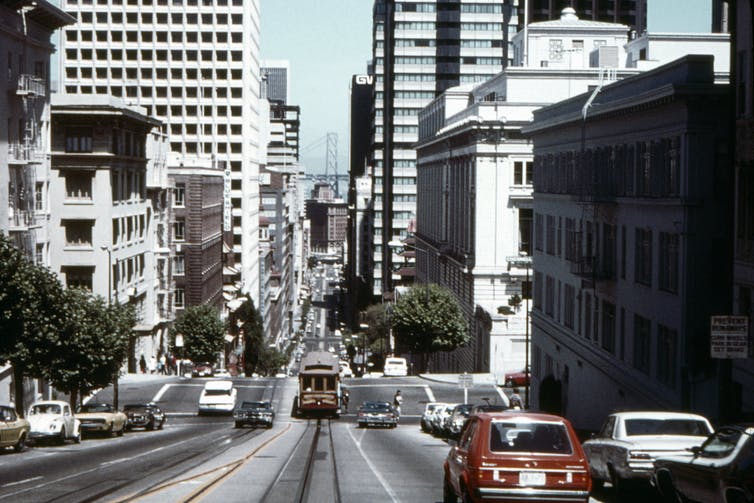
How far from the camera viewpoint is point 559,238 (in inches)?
2576

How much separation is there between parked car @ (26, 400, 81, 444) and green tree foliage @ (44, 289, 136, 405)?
631 cm

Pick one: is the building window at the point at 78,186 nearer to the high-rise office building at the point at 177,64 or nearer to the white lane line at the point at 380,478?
the white lane line at the point at 380,478

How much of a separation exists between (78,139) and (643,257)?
45238 millimetres

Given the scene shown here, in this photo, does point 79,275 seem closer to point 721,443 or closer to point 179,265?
point 179,265

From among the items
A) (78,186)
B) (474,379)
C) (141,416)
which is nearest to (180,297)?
(78,186)

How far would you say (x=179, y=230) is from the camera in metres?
118

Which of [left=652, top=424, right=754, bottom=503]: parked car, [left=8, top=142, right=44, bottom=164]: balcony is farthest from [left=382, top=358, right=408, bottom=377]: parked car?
[left=652, top=424, right=754, bottom=503]: parked car

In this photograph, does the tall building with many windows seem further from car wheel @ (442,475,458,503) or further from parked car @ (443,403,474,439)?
car wheel @ (442,475,458,503)

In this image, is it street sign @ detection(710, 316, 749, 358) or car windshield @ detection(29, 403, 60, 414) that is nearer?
street sign @ detection(710, 316, 749, 358)

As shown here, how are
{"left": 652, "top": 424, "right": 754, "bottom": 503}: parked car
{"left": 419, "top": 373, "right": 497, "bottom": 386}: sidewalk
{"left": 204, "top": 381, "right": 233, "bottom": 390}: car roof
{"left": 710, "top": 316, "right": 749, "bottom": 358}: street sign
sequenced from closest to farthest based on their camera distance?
{"left": 652, "top": 424, "right": 754, "bottom": 503}: parked car → {"left": 710, "top": 316, "right": 749, "bottom": 358}: street sign → {"left": 204, "top": 381, "right": 233, "bottom": 390}: car roof → {"left": 419, "top": 373, "right": 497, "bottom": 386}: sidewalk

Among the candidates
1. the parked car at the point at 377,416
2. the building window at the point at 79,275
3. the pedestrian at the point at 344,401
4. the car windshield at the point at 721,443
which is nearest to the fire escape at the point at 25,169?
the building window at the point at 79,275

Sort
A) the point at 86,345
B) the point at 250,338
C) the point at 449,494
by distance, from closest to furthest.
Result: the point at 449,494, the point at 86,345, the point at 250,338

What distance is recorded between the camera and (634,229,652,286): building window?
155 ft

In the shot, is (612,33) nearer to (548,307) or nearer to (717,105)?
(548,307)
